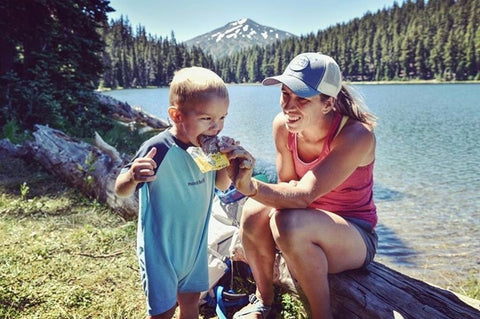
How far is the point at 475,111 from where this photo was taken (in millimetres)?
22984

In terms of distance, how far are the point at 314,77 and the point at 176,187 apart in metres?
1.06

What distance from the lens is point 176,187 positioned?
1.87 metres

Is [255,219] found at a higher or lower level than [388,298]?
higher

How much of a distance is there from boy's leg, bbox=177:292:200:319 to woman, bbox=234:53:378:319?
0.39m

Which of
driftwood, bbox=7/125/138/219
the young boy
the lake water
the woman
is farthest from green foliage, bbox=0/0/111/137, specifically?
the young boy

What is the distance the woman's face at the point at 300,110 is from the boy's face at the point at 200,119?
62 centimetres

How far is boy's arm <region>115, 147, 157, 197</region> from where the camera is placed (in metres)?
1.66

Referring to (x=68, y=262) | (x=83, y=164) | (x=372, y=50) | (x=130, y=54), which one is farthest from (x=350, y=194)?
(x=130, y=54)

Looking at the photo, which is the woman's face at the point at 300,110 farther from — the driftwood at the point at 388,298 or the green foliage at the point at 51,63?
the green foliage at the point at 51,63

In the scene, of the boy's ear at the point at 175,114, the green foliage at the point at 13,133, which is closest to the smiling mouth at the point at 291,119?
the boy's ear at the point at 175,114

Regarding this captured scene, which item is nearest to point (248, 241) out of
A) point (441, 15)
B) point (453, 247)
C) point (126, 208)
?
point (126, 208)

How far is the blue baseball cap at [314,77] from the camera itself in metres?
2.23

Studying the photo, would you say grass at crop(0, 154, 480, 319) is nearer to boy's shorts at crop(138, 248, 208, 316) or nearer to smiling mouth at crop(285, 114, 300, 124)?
boy's shorts at crop(138, 248, 208, 316)

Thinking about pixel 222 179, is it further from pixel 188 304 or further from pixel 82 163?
pixel 82 163
